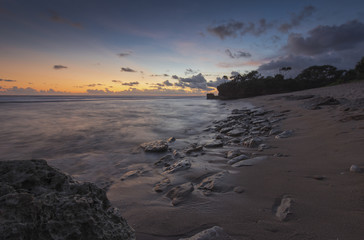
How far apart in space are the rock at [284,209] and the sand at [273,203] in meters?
0.03

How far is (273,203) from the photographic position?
1770 mm

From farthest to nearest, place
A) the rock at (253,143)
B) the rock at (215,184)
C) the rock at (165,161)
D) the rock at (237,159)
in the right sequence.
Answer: the rock at (253,143), the rock at (165,161), the rock at (237,159), the rock at (215,184)

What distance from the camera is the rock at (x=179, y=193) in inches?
79.2

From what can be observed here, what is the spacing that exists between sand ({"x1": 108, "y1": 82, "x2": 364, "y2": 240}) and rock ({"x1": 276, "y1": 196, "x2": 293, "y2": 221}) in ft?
0.09

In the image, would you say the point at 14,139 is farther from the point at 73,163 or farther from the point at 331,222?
the point at 331,222

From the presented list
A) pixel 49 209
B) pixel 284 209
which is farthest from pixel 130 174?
pixel 284 209

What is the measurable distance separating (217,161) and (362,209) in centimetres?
202

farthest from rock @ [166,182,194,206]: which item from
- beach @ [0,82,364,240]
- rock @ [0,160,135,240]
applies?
rock @ [0,160,135,240]

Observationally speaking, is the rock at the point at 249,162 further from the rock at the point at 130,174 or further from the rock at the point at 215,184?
the rock at the point at 130,174

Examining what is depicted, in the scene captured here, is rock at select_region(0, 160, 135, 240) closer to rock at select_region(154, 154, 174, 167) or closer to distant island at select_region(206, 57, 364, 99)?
rock at select_region(154, 154, 174, 167)

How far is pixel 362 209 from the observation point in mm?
1480

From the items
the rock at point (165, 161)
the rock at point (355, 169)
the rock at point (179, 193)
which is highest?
the rock at point (355, 169)

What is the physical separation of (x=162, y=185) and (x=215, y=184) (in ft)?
2.41

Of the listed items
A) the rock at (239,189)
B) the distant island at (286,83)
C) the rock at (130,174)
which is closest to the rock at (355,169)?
the rock at (239,189)
